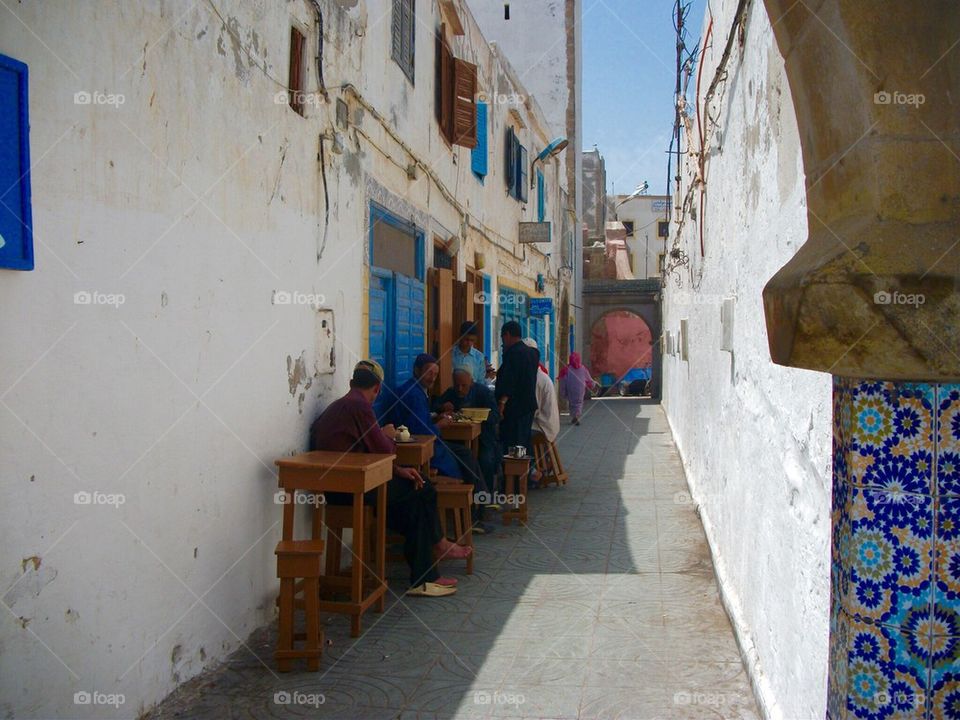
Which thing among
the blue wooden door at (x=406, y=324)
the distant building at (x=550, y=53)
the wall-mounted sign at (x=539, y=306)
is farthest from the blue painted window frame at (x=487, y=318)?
the distant building at (x=550, y=53)

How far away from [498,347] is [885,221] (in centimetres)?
1157

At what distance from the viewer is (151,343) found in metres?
3.64

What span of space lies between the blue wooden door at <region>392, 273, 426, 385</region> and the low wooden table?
50.1 inches

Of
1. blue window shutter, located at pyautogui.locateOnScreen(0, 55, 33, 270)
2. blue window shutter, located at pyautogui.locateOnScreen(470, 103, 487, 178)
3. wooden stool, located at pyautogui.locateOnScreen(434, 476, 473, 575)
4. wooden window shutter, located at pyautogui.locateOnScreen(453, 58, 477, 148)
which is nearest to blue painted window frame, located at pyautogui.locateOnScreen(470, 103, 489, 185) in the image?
blue window shutter, located at pyautogui.locateOnScreen(470, 103, 487, 178)

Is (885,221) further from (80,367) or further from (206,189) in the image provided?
(206,189)

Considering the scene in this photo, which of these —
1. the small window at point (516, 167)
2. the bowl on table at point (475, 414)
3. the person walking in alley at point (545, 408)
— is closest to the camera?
the bowl on table at point (475, 414)

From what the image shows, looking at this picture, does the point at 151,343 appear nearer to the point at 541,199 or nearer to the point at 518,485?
the point at 518,485

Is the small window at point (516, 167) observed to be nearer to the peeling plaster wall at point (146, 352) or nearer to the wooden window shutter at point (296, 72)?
the wooden window shutter at point (296, 72)

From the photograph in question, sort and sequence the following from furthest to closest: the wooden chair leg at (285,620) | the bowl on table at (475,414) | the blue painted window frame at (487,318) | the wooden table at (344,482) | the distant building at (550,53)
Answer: the distant building at (550,53)
the blue painted window frame at (487,318)
the bowl on table at (475,414)
the wooden table at (344,482)
the wooden chair leg at (285,620)

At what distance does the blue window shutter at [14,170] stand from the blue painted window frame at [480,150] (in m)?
8.62

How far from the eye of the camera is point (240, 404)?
4520 millimetres

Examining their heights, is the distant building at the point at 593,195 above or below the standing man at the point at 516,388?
above

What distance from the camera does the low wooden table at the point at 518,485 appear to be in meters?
7.91

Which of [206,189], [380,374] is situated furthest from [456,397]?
[206,189]
